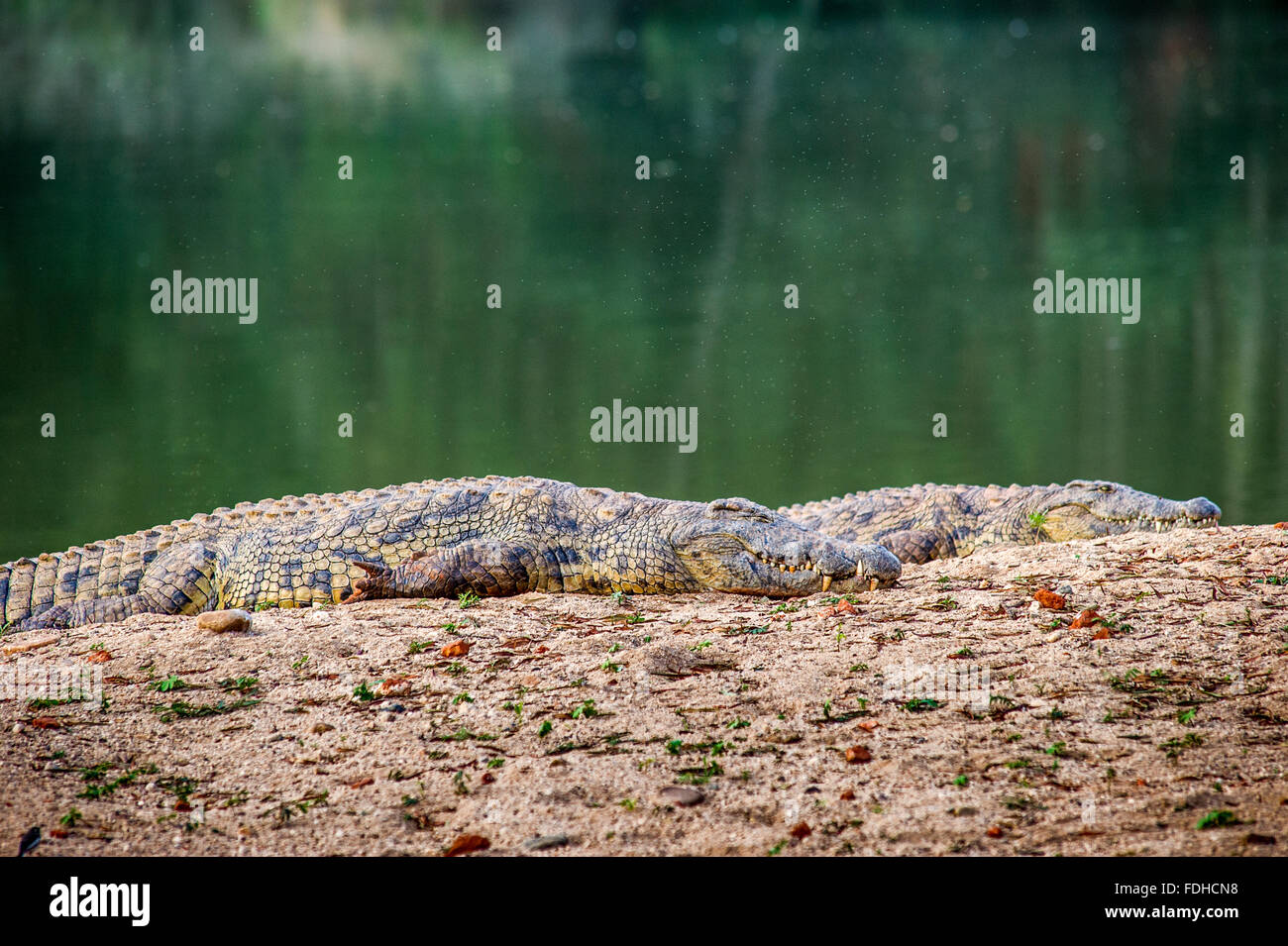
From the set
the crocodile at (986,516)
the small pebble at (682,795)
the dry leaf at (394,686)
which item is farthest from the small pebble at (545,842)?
the crocodile at (986,516)

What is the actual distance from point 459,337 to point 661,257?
392 cm

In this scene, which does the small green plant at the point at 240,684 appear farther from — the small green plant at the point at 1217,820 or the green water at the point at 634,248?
the green water at the point at 634,248

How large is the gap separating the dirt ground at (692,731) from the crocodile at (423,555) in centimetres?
77

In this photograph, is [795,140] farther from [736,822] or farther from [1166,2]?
[736,822]

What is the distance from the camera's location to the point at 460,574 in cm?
513

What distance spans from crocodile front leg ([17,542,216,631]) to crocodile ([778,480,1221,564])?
440cm

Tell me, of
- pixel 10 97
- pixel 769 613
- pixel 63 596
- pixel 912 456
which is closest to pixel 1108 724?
pixel 769 613

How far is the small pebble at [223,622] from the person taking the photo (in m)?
3.97

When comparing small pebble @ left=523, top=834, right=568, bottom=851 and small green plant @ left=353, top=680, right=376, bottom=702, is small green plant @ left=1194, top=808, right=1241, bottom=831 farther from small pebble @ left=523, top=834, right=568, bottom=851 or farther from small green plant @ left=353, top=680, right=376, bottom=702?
small green plant @ left=353, top=680, right=376, bottom=702

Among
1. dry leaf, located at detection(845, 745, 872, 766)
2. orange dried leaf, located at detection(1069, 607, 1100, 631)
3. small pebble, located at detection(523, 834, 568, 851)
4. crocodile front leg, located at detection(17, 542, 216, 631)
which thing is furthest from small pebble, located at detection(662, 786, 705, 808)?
crocodile front leg, located at detection(17, 542, 216, 631)

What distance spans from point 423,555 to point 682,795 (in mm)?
3359

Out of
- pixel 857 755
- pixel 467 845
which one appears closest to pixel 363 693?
pixel 467 845

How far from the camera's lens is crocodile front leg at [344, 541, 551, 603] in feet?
16.7

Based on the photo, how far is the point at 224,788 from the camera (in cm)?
263
